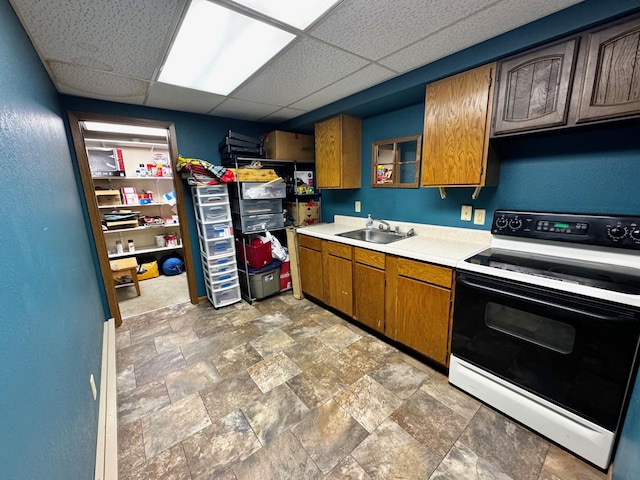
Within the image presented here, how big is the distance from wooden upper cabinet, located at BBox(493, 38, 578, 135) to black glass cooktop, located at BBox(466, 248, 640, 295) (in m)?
0.79

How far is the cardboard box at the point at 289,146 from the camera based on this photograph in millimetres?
3166

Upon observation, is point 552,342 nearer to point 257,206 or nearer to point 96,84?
point 257,206

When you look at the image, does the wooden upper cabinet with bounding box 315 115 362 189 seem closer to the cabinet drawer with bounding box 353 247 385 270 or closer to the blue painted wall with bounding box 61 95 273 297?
the cabinet drawer with bounding box 353 247 385 270

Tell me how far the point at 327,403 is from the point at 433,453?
641 mm

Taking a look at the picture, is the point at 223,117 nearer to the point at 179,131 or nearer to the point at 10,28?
the point at 179,131

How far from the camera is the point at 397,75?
2041 millimetres

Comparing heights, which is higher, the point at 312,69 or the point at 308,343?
the point at 312,69

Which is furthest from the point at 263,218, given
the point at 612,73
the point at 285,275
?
the point at 612,73

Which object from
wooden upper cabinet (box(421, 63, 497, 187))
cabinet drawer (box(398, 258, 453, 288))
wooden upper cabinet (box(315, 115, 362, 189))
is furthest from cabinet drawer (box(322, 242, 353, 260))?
wooden upper cabinet (box(421, 63, 497, 187))

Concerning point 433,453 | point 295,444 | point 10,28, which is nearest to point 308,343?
point 295,444

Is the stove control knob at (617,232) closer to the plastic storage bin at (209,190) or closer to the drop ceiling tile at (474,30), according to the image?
the drop ceiling tile at (474,30)

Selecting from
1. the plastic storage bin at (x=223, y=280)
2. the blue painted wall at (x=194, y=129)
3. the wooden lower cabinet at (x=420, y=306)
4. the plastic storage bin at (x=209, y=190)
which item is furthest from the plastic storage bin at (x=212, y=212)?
the wooden lower cabinet at (x=420, y=306)

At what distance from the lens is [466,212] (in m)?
2.12

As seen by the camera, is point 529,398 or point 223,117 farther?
point 223,117
